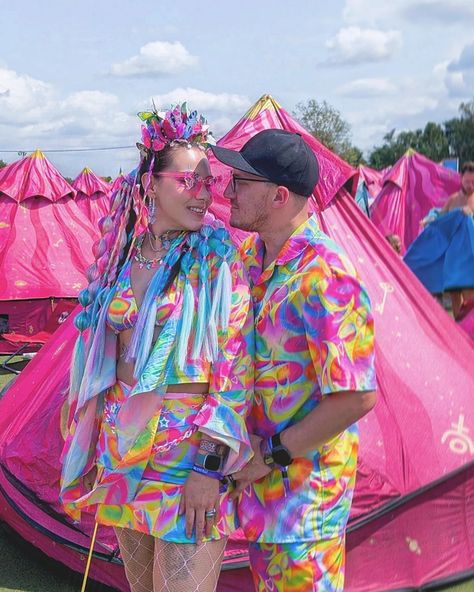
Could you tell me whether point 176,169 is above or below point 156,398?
above

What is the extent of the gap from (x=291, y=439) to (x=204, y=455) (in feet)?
0.78

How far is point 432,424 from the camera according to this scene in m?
3.40

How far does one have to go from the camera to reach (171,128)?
2.21 m

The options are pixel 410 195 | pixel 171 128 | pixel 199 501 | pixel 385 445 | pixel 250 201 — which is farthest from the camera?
pixel 410 195

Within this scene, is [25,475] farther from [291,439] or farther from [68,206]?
[68,206]

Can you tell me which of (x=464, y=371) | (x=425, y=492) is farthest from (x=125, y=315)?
(x=464, y=371)

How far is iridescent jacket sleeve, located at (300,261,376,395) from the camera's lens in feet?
6.15

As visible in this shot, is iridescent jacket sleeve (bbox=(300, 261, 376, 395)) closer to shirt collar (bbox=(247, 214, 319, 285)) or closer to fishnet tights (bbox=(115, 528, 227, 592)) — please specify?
shirt collar (bbox=(247, 214, 319, 285))

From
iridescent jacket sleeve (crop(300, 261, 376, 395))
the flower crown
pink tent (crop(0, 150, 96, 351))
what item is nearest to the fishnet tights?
iridescent jacket sleeve (crop(300, 261, 376, 395))

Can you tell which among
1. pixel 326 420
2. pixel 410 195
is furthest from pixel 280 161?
pixel 410 195

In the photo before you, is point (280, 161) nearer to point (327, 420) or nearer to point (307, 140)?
point (327, 420)

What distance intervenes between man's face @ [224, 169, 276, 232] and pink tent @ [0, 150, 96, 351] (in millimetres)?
6881

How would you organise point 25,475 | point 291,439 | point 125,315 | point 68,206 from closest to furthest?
1. point 291,439
2. point 125,315
3. point 25,475
4. point 68,206

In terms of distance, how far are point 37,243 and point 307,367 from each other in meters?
7.82
